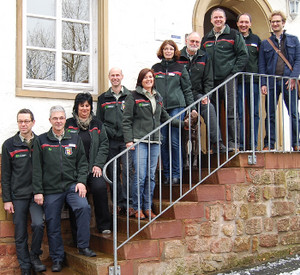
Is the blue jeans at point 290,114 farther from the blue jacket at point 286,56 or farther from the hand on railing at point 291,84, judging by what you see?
the blue jacket at point 286,56

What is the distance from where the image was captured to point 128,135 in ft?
16.7

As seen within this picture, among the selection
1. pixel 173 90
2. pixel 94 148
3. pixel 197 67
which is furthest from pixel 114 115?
pixel 197 67

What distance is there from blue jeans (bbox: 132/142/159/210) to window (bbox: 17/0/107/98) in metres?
1.55

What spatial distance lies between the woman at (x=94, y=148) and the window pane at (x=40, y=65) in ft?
3.17

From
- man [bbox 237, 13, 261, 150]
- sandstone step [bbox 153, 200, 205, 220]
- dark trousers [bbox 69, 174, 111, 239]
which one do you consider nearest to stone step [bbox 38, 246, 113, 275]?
dark trousers [bbox 69, 174, 111, 239]

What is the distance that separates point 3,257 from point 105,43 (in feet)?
9.67

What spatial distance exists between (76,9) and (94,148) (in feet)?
7.09

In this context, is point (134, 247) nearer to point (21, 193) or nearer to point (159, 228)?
point (159, 228)

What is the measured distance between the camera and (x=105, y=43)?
20.7 ft

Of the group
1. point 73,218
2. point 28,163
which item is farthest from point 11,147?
point 73,218

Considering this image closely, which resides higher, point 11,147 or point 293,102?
point 293,102

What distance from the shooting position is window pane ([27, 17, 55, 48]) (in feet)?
19.9

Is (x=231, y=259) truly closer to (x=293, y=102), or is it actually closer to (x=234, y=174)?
(x=234, y=174)

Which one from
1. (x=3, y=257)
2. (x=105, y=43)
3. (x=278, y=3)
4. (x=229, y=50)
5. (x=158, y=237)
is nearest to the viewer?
(x=158, y=237)
